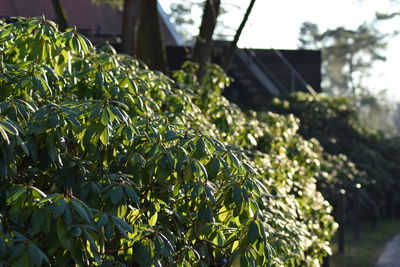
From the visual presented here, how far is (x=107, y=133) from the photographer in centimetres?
450

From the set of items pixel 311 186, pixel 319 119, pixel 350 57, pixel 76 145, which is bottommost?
pixel 350 57

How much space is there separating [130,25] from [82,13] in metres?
6.18

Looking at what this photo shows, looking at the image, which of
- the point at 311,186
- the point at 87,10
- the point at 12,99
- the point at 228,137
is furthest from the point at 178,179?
the point at 87,10

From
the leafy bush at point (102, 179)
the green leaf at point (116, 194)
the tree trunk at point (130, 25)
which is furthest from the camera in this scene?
the tree trunk at point (130, 25)

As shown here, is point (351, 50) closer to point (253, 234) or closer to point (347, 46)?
point (347, 46)

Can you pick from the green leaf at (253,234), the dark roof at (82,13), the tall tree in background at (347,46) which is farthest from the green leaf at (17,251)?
the tall tree in background at (347,46)

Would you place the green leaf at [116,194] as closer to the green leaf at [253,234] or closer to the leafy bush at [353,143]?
the green leaf at [253,234]

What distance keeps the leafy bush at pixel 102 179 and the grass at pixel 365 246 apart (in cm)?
851

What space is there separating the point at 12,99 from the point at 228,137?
383 centimetres

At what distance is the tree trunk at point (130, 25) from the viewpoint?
12.1 meters

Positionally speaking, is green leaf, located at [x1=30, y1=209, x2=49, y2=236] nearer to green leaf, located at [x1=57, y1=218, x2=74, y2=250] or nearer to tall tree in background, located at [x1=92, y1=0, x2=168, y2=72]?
green leaf, located at [x1=57, y1=218, x2=74, y2=250]

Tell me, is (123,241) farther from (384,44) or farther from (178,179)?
(384,44)

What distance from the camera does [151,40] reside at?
1306 centimetres

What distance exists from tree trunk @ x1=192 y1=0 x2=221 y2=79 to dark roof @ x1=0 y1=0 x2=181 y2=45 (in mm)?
3268
